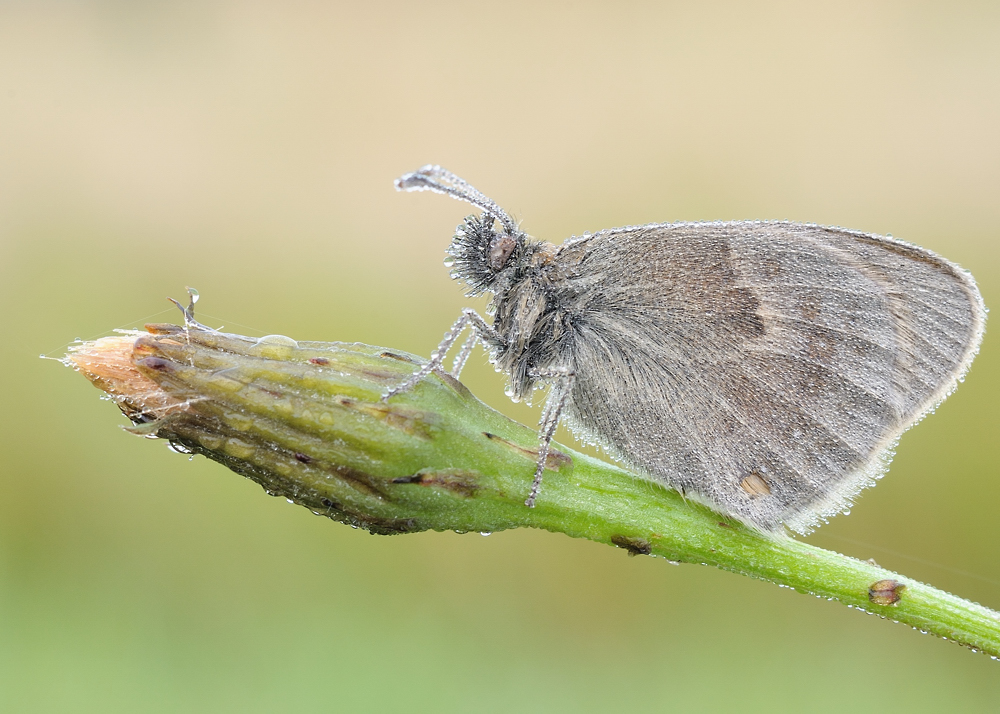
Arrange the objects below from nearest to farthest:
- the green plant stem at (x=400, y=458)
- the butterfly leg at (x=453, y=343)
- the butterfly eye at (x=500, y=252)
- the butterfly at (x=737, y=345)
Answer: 1. the green plant stem at (x=400, y=458)
2. the butterfly leg at (x=453, y=343)
3. the butterfly at (x=737, y=345)
4. the butterfly eye at (x=500, y=252)

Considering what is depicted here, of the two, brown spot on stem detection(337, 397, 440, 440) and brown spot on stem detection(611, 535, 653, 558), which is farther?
brown spot on stem detection(611, 535, 653, 558)

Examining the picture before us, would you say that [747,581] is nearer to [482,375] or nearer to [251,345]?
[482,375]

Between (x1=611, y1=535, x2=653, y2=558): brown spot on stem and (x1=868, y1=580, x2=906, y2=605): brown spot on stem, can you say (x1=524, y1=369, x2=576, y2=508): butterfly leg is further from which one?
(x1=868, y1=580, x2=906, y2=605): brown spot on stem

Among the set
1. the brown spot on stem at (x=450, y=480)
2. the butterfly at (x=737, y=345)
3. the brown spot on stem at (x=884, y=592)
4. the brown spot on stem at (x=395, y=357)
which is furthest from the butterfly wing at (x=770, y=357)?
the brown spot on stem at (x=395, y=357)

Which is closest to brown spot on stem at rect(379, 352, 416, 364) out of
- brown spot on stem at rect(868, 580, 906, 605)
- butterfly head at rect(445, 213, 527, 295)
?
butterfly head at rect(445, 213, 527, 295)

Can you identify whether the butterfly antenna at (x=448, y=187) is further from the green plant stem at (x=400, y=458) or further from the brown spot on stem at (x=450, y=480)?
the brown spot on stem at (x=450, y=480)

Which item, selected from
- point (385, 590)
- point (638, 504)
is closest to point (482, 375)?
point (385, 590)

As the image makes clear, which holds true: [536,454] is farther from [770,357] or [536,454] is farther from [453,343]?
[770,357]
